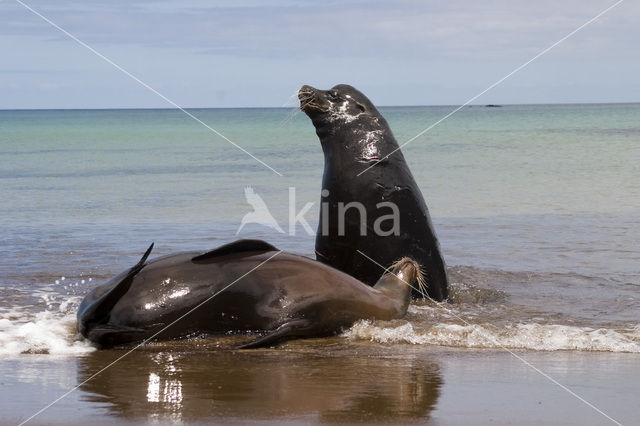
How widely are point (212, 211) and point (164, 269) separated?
10.6 meters

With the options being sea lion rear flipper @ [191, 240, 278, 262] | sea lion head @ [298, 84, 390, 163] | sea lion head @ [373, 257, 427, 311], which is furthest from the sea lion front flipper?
sea lion head @ [298, 84, 390, 163]

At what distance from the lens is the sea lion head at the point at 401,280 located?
7.89 metres

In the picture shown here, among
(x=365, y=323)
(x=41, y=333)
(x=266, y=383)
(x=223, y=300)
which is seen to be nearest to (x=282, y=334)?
(x=223, y=300)

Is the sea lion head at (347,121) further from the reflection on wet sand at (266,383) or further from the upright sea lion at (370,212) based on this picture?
the reflection on wet sand at (266,383)

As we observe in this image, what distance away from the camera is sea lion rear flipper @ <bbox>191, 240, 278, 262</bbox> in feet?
23.6

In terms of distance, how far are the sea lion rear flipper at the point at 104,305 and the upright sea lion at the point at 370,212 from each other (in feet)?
7.30

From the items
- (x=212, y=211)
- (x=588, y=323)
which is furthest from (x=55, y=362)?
(x=212, y=211)

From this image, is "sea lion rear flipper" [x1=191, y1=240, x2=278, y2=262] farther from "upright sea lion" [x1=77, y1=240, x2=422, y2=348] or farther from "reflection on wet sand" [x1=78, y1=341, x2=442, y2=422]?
"reflection on wet sand" [x1=78, y1=341, x2=442, y2=422]

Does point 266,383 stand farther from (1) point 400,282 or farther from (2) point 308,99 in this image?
(2) point 308,99

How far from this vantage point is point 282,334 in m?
6.74

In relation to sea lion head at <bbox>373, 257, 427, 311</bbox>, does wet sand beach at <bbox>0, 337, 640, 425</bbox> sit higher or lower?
lower

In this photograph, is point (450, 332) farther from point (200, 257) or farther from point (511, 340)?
point (200, 257)

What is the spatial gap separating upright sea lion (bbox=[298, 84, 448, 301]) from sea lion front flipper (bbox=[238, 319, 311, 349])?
170 cm

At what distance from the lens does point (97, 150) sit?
145ft
